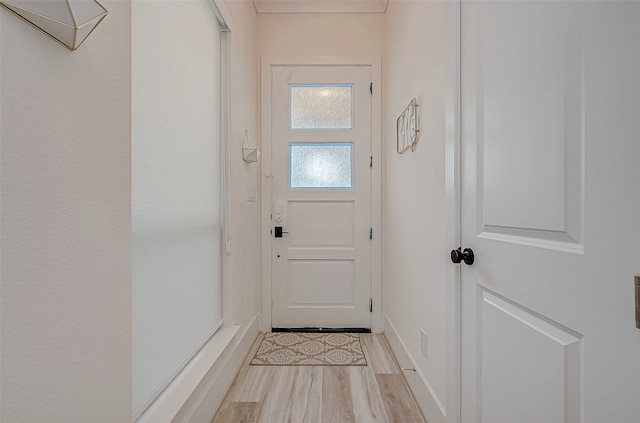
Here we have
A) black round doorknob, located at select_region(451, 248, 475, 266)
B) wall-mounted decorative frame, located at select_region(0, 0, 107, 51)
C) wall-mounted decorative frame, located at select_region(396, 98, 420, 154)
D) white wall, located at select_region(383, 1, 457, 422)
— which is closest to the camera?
wall-mounted decorative frame, located at select_region(0, 0, 107, 51)

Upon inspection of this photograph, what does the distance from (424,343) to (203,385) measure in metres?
1.13

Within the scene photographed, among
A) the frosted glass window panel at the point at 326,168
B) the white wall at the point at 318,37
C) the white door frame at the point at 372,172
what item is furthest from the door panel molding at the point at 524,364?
the white wall at the point at 318,37

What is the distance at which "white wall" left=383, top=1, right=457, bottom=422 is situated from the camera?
1.29 meters

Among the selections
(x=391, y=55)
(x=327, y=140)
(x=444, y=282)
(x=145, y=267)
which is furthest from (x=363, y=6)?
(x=145, y=267)

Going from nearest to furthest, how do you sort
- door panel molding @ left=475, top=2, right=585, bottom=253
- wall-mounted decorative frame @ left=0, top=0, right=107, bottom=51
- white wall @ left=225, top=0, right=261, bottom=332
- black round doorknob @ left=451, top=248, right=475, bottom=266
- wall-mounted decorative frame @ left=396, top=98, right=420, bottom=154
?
wall-mounted decorative frame @ left=0, top=0, right=107, bottom=51 < door panel molding @ left=475, top=2, right=585, bottom=253 < black round doorknob @ left=451, top=248, right=475, bottom=266 < wall-mounted decorative frame @ left=396, top=98, right=420, bottom=154 < white wall @ left=225, top=0, right=261, bottom=332

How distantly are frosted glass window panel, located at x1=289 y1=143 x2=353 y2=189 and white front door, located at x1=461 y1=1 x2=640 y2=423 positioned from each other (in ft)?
5.52

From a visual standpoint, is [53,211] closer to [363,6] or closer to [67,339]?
[67,339]

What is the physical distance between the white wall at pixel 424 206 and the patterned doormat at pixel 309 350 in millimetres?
331

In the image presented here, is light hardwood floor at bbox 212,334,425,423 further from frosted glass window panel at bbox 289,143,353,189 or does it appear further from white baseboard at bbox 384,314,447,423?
frosted glass window panel at bbox 289,143,353,189

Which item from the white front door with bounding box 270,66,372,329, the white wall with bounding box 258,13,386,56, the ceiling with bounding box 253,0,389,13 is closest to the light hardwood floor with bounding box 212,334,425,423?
the white front door with bounding box 270,66,372,329

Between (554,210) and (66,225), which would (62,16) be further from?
(554,210)

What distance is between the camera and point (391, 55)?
98.3 inches

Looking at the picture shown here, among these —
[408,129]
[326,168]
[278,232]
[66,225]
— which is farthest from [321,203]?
[66,225]

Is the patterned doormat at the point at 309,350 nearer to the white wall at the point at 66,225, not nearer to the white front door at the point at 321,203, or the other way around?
the white front door at the point at 321,203
